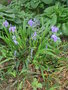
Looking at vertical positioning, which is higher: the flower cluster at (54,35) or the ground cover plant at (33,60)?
the flower cluster at (54,35)

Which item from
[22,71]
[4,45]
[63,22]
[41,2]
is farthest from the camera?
[41,2]

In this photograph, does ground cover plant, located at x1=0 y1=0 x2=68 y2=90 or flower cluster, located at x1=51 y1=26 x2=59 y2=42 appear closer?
flower cluster, located at x1=51 y1=26 x2=59 y2=42

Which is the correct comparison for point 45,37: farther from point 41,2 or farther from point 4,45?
point 41,2

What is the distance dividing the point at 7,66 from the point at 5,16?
0.94 metres

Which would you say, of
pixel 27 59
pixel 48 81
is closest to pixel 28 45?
pixel 27 59

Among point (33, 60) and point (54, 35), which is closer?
point (54, 35)

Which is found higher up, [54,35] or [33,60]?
[54,35]

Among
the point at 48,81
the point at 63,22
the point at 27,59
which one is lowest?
the point at 48,81

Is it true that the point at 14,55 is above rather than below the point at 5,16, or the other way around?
below

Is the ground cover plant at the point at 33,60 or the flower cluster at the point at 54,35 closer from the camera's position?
the flower cluster at the point at 54,35

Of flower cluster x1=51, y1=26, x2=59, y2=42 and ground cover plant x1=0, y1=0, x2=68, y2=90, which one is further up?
flower cluster x1=51, y1=26, x2=59, y2=42

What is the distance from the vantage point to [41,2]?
14.8 feet

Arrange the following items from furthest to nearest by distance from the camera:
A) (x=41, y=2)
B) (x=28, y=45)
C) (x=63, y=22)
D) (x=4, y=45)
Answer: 1. (x=41, y=2)
2. (x=63, y=22)
3. (x=4, y=45)
4. (x=28, y=45)

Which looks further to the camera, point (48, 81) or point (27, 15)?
point (27, 15)
